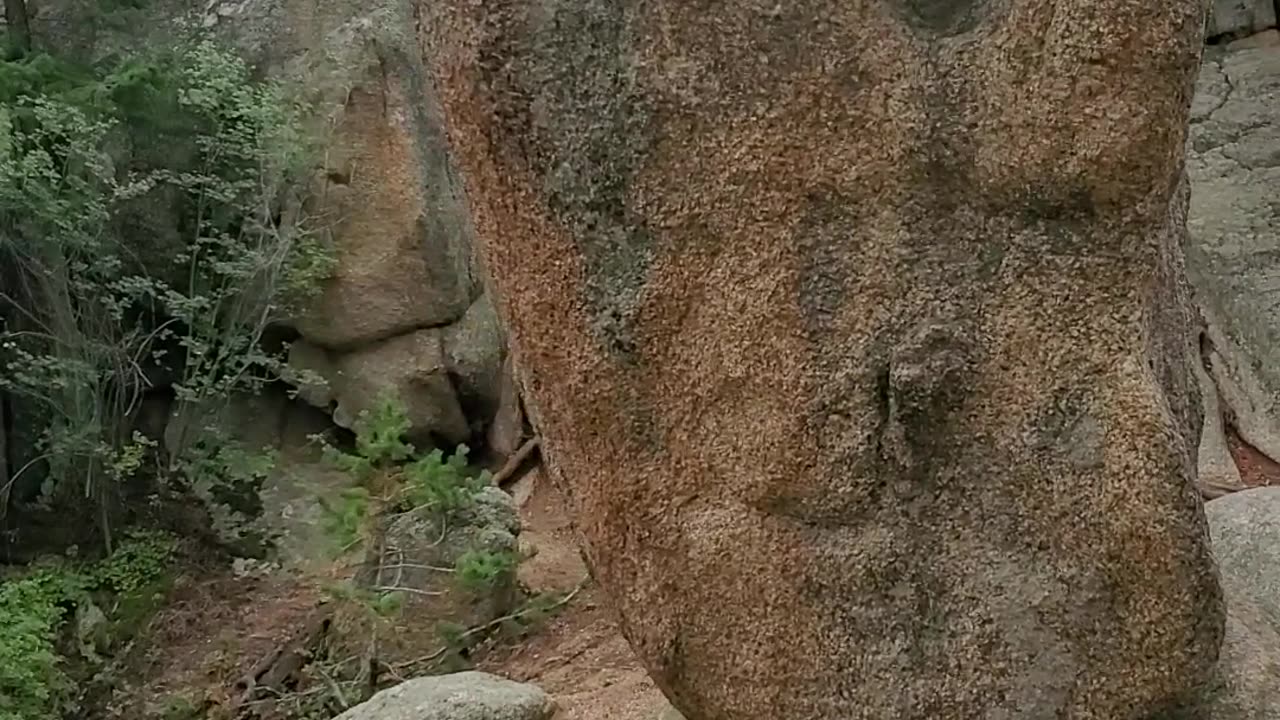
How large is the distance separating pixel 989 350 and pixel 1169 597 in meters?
0.26

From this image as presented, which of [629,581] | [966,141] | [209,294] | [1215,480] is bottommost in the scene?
[1215,480]

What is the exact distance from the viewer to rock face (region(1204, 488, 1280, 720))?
150 centimetres

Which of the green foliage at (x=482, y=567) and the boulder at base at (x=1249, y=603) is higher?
the boulder at base at (x=1249, y=603)

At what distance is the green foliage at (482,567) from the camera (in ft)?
10.2

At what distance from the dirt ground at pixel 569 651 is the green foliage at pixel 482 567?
0.18 meters

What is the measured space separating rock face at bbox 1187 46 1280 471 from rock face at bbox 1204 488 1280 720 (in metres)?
2.00

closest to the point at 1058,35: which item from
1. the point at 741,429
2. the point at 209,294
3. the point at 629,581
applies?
the point at 741,429

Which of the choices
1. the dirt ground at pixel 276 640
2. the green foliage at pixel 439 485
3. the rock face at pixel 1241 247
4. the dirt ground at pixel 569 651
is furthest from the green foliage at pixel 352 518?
the rock face at pixel 1241 247

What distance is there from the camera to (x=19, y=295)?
3779 millimetres

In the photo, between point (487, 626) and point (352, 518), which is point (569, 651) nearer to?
point (487, 626)

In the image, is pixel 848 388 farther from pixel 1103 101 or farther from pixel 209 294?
pixel 209 294

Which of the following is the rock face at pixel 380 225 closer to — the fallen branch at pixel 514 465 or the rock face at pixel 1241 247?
the fallen branch at pixel 514 465

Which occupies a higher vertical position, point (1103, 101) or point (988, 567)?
point (1103, 101)

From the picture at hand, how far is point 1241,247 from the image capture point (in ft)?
13.7
